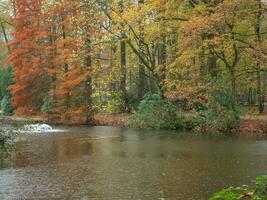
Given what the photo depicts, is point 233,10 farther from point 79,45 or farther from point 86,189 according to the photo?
point 86,189

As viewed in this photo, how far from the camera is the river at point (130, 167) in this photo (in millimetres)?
11258

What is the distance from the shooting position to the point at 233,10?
2609cm

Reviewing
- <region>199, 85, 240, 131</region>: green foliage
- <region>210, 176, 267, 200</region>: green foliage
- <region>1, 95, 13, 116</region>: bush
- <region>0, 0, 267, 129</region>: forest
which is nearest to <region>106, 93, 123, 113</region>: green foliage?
<region>0, 0, 267, 129</region>: forest

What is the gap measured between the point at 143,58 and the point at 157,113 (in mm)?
7144

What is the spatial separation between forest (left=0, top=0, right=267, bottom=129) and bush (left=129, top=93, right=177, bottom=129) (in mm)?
58

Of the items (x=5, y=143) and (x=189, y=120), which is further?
(x=189, y=120)

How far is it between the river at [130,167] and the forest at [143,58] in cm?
516

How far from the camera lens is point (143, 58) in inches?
1372

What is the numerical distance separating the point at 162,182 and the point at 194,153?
18.6 feet

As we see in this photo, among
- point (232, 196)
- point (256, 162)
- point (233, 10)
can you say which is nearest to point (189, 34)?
point (233, 10)

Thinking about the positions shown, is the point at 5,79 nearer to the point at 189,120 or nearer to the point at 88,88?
the point at 88,88


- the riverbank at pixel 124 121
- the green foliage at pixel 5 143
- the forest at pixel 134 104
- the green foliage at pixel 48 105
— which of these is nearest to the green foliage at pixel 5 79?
the forest at pixel 134 104

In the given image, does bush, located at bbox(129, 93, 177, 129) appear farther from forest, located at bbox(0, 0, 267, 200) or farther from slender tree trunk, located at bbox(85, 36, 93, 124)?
slender tree trunk, located at bbox(85, 36, 93, 124)

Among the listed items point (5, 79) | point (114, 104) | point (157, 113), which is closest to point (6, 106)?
point (5, 79)
